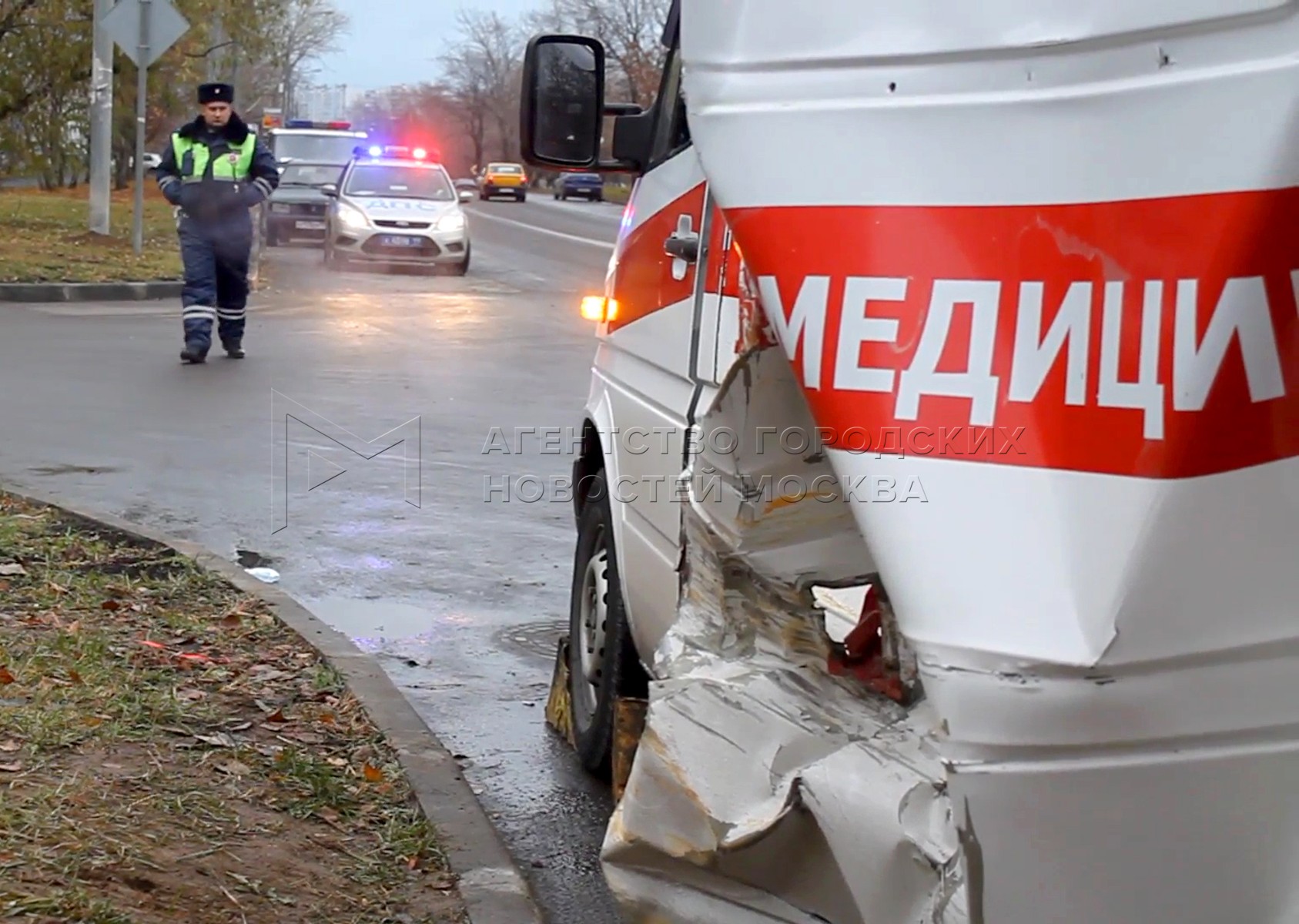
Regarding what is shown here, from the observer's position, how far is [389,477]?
8.44m

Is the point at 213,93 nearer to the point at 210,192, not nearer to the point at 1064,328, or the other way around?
the point at 210,192

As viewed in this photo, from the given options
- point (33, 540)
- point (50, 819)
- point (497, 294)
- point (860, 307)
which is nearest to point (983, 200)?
point (860, 307)

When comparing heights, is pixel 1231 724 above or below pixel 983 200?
below

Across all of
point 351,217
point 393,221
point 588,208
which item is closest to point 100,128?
point 351,217

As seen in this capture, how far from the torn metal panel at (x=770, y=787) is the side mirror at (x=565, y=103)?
1.95m

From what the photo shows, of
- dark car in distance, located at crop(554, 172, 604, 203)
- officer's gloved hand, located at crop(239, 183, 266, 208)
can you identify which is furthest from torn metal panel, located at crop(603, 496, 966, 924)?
dark car in distance, located at crop(554, 172, 604, 203)

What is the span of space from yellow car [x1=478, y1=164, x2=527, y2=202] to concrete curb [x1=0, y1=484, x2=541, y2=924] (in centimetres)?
5964

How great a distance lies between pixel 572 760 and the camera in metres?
4.75

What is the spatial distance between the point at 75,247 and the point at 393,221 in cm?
405

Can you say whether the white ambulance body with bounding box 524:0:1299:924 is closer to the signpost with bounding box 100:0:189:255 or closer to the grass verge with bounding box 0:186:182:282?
the grass verge with bounding box 0:186:182:282

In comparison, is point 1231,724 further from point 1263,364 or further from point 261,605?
point 261,605

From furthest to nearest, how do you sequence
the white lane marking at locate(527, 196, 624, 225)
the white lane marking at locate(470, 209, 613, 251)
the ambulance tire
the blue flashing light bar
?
the white lane marking at locate(527, 196, 624, 225) → the white lane marking at locate(470, 209, 613, 251) → the blue flashing light bar → the ambulance tire

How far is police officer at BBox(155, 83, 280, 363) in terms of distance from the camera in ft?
38.5

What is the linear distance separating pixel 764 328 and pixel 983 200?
599mm
